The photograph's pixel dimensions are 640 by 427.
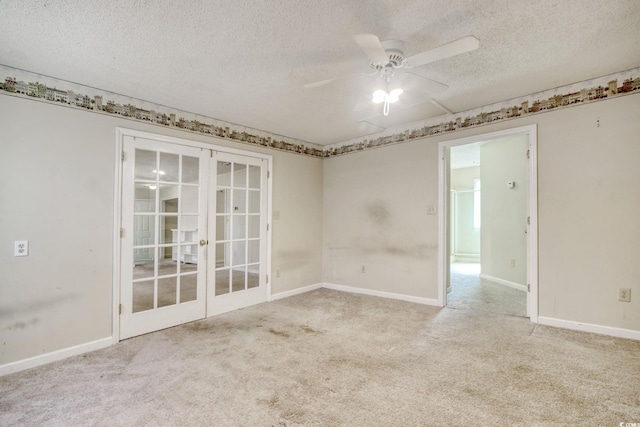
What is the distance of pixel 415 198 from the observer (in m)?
4.33

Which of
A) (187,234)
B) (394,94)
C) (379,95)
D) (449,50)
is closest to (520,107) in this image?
(394,94)

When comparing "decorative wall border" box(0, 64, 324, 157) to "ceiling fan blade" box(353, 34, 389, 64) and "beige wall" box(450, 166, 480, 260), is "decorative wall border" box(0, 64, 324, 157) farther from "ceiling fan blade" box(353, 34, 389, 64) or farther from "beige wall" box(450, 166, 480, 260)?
"beige wall" box(450, 166, 480, 260)

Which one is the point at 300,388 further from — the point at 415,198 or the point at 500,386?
the point at 415,198

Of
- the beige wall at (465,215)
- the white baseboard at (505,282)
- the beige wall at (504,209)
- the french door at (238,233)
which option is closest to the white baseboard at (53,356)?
the french door at (238,233)

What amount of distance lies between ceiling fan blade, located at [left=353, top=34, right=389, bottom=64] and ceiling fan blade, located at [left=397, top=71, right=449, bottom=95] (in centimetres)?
41

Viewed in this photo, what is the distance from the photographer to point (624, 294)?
2.88 meters

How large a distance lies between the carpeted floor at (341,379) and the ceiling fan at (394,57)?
7.18 ft

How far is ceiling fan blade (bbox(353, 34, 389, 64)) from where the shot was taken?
5.59 feet

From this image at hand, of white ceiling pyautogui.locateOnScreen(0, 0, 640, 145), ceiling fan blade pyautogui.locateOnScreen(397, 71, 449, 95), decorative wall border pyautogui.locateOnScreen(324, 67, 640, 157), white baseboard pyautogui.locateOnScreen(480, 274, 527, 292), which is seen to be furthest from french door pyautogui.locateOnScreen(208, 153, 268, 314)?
white baseboard pyautogui.locateOnScreen(480, 274, 527, 292)

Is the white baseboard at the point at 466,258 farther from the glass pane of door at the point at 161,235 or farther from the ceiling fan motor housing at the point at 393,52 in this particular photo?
the ceiling fan motor housing at the point at 393,52

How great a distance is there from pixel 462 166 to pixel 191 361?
320 inches

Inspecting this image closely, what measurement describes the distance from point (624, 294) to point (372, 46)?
3.32 meters

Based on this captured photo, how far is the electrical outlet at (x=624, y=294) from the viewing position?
2.87m

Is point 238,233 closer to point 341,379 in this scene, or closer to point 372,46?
point 341,379
